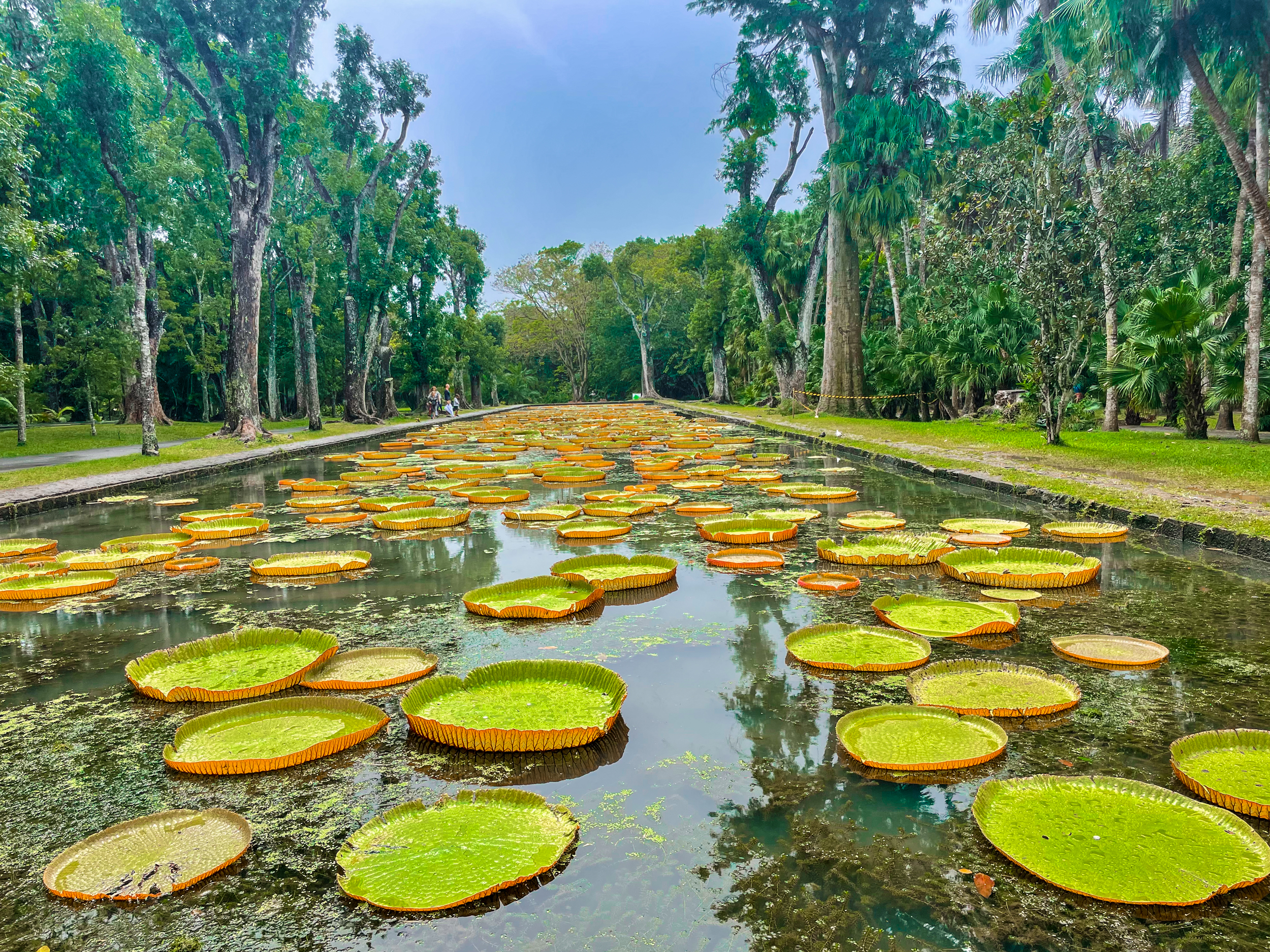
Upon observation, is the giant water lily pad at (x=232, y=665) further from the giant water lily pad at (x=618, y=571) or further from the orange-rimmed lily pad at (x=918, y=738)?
the orange-rimmed lily pad at (x=918, y=738)

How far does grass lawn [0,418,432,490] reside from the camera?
913 centimetres

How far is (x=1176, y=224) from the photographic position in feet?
51.0

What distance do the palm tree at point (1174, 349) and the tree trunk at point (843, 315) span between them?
651 cm

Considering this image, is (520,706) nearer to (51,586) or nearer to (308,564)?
(308,564)

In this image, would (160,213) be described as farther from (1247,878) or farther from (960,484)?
(1247,878)

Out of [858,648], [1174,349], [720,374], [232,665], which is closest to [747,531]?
[858,648]

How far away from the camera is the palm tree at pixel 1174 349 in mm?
10898

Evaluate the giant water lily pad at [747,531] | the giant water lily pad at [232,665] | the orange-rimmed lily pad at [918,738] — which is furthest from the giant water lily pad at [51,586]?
the orange-rimmed lily pad at [918,738]

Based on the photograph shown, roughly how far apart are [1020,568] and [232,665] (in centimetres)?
399

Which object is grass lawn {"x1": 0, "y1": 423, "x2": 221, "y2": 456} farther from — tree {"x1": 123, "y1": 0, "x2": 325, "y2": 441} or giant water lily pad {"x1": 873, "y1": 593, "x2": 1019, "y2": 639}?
giant water lily pad {"x1": 873, "y1": 593, "x2": 1019, "y2": 639}

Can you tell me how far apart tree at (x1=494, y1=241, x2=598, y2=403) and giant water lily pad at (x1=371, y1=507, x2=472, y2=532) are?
40.3 m

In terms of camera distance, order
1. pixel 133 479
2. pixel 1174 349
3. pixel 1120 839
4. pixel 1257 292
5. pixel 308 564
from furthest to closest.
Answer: pixel 1174 349
pixel 1257 292
pixel 133 479
pixel 308 564
pixel 1120 839

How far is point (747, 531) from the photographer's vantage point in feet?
17.5

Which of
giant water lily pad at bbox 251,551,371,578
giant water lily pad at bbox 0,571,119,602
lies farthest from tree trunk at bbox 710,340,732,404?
giant water lily pad at bbox 0,571,119,602
